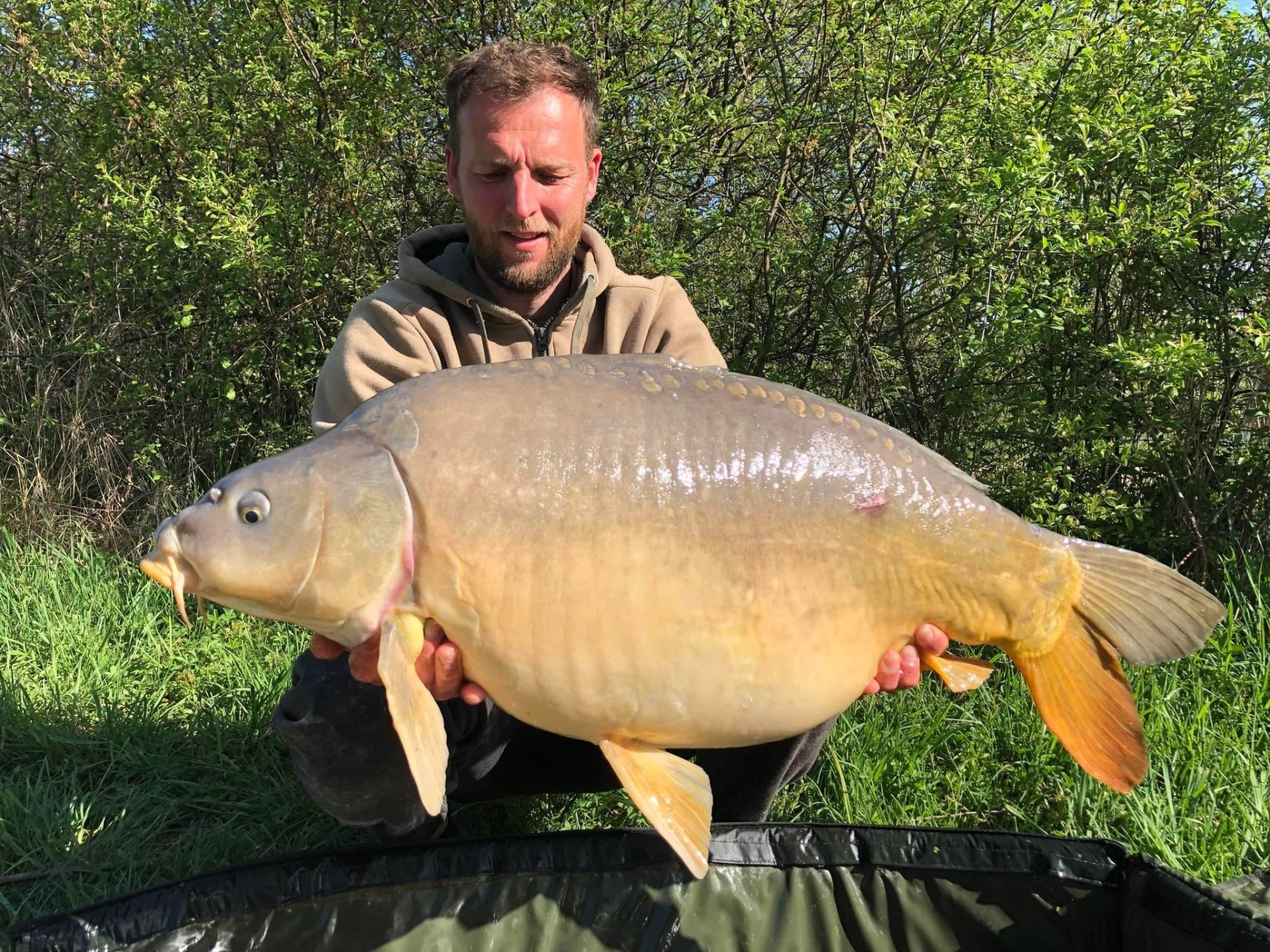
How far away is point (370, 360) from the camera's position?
5.92 ft

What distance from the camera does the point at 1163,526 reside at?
2598 millimetres

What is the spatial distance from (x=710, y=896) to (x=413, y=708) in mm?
727

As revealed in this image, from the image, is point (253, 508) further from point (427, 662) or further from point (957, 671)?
point (957, 671)

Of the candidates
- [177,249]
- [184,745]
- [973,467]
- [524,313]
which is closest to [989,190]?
[973,467]

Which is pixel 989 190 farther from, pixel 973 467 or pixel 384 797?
pixel 384 797

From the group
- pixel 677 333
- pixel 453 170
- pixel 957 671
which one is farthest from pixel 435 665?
pixel 453 170

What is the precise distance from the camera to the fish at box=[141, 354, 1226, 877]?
114 centimetres

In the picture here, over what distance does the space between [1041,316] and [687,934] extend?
1.76 m

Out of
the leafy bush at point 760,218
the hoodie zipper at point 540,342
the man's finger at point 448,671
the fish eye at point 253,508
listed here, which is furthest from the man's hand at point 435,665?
the leafy bush at point 760,218

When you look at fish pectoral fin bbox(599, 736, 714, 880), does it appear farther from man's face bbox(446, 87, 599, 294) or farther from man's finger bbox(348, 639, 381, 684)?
man's face bbox(446, 87, 599, 294)

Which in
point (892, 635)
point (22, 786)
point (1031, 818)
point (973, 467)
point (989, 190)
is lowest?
point (22, 786)

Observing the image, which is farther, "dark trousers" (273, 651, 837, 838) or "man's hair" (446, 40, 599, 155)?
"man's hair" (446, 40, 599, 155)

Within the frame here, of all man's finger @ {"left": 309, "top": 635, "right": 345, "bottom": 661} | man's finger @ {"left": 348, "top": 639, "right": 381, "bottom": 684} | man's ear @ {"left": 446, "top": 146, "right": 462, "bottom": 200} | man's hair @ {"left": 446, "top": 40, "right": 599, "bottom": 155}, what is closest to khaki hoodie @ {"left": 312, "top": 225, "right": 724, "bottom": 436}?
man's ear @ {"left": 446, "top": 146, "right": 462, "bottom": 200}

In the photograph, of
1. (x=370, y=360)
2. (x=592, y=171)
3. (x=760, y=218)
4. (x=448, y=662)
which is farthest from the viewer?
(x=760, y=218)
